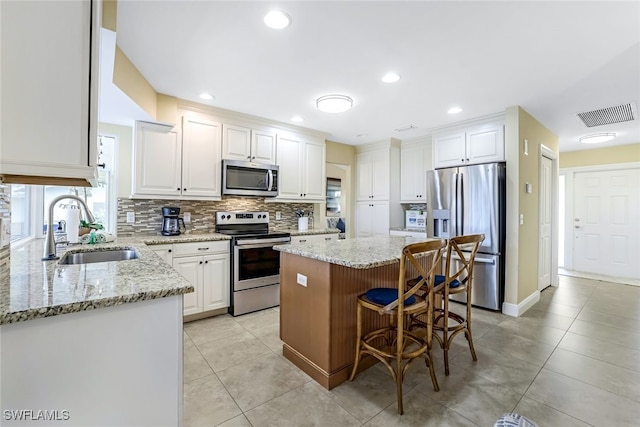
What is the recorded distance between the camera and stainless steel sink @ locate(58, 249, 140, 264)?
206 cm

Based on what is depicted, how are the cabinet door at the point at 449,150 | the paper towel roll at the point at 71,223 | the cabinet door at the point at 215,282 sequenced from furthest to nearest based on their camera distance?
the cabinet door at the point at 449,150 < the cabinet door at the point at 215,282 < the paper towel roll at the point at 71,223

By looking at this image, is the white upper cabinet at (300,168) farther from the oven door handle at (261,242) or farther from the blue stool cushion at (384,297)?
the blue stool cushion at (384,297)

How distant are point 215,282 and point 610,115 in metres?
5.17

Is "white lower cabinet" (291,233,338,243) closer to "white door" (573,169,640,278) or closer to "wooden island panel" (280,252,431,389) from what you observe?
"wooden island panel" (280,252,431,389)

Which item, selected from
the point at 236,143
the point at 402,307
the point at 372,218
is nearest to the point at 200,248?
the point at 236,143

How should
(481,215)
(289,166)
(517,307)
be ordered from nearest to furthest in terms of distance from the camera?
1. (517,307)
2. (481,215)
3. (289,166)

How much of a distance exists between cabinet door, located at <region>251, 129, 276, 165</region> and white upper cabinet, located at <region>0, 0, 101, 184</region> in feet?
8.78

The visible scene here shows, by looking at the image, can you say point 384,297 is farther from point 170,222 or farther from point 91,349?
point 170,222

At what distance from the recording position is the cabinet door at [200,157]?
10.7ft

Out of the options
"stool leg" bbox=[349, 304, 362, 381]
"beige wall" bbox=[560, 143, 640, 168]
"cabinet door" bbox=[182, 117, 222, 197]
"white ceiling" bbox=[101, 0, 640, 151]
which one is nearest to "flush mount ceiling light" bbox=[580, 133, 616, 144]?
"beige wall" bbox=[560, 143, 640, 168]

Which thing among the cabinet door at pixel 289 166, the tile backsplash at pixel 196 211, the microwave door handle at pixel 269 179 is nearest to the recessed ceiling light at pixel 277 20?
the microwave door handle at pixel 269 179

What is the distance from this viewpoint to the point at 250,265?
11.1 ft

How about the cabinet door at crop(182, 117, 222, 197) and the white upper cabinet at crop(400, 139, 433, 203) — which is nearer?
the cabinet door at crop(182, 117, 222, 197)

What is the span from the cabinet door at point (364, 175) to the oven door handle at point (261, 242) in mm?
2076
